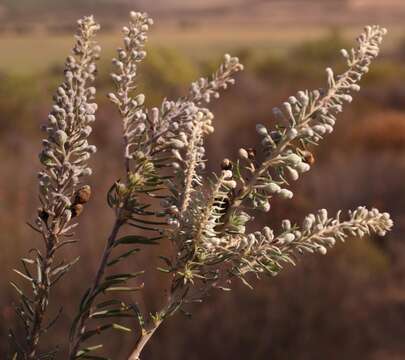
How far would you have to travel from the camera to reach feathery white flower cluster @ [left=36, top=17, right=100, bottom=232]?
67cm

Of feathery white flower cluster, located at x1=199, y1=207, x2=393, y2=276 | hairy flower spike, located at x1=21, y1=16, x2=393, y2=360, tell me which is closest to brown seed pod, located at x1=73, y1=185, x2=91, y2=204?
hairy flower spike, located at x1=21, y1=16, x2=393, y2=360

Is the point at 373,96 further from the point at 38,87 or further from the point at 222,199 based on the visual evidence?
the point at 222,199

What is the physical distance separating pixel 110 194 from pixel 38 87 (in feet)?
51.7

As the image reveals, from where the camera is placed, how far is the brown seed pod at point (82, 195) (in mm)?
695

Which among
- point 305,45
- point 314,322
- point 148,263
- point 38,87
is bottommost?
point 314,322

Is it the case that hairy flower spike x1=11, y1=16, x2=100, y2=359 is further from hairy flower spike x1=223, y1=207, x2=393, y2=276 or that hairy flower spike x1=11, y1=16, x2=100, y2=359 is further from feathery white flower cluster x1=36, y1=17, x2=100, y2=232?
hairy flower spike x1=223, y1=207, x2=393, y2=276

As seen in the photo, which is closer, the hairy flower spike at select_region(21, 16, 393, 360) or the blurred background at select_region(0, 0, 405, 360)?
the hairy flower spike at select_region(21, 16, 393, 360)

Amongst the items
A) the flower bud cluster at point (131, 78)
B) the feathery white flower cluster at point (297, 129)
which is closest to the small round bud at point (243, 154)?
the feathery white flower cluster at point (297, 129)

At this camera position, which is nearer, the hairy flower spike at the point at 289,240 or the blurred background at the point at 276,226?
the hairy flower spike at the point at 289,240

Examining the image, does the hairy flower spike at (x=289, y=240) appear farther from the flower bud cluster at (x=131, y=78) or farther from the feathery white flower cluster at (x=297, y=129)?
the flower bud cluster at (x=131, y=78)

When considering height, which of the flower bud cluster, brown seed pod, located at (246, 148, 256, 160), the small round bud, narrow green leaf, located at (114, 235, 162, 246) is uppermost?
the flower bud cluster

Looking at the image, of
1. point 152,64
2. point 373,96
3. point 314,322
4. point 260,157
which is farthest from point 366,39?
point 152,64

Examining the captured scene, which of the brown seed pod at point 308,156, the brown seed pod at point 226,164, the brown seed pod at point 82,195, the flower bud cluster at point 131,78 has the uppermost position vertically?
the flower bud cluster at point 131,78

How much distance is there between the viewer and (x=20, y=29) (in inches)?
1407
